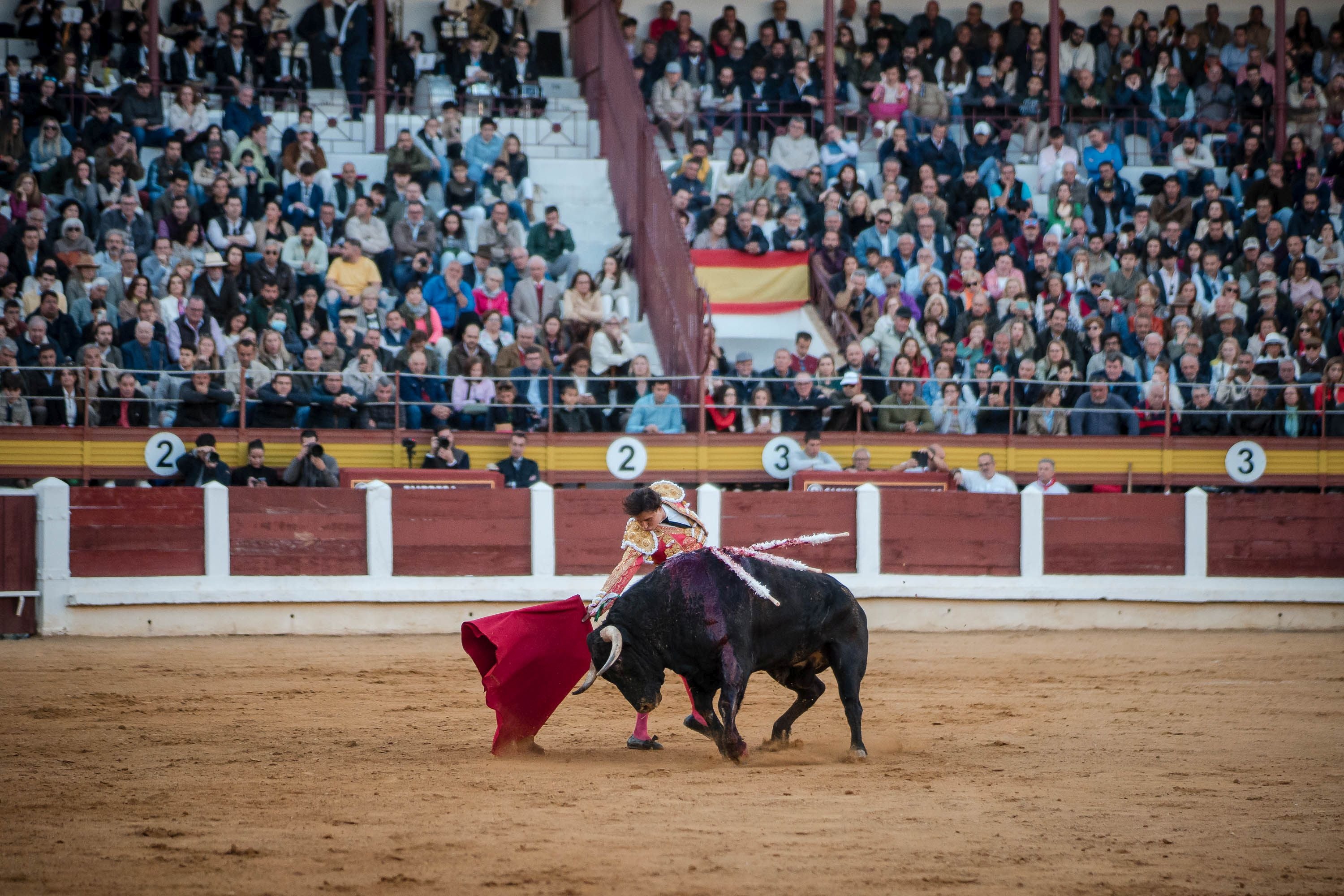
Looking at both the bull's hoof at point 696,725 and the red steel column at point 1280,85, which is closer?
the bull's hoof at point 696,725

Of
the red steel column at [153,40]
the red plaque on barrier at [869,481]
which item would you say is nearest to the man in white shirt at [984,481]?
the red plaque on barrier at [869,481]

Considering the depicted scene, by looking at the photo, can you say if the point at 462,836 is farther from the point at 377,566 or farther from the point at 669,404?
the point at 669,404

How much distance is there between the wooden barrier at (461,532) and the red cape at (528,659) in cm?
474

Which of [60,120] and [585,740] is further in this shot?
[60,120]

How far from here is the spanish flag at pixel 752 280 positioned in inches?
565

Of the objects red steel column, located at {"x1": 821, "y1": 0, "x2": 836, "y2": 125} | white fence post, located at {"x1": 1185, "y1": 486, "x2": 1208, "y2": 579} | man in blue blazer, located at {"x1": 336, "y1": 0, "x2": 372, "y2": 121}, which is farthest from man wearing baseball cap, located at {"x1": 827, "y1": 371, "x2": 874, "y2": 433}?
man in blue blazer, located at {"x1": 336, "y1": 0, "x2": 372, "y2": 121}

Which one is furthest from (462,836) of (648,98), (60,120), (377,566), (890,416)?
(648,98)

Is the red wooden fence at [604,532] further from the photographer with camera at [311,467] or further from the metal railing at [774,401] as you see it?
the metal railing at [774,401]

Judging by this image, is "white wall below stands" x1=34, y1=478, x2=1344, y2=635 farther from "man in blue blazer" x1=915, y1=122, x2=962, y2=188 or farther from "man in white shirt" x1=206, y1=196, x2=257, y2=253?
"man in blue blazer" x1=915, y1=122, x2=962, y2=188

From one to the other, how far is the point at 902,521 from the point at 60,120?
832 centimetres

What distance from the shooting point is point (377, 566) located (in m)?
11.4

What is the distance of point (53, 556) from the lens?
1071 cm

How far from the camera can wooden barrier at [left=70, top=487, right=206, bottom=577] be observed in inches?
426

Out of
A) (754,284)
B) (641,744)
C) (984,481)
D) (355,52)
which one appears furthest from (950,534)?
(355,52)
